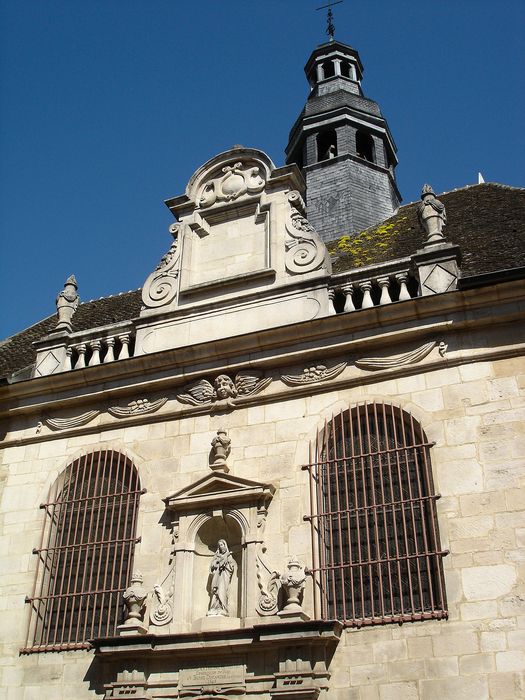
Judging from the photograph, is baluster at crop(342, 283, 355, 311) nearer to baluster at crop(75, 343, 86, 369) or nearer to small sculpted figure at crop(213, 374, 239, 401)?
small sculpted figure at crop(213, 374, 239, 401)

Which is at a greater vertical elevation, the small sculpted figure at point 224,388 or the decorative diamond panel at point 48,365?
the decorative diamond panel at point 48,365

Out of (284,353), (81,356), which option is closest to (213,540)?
(284,353)

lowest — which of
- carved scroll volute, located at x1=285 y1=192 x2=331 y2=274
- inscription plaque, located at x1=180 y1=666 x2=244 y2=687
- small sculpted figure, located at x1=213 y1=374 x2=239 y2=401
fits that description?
inscription plaque, located at x1=180 y1=666 x2=244 y2=687

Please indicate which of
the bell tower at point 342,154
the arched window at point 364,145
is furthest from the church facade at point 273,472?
Answer: the arched window at point 364,145

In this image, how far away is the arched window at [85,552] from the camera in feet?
38.1

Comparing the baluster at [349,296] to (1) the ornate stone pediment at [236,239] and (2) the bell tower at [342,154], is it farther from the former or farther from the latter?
(2) the bell tower at [342,154]

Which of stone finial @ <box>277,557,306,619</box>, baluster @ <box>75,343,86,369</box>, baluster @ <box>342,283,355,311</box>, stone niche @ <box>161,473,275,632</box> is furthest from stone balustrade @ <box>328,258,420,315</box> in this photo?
baluster @ <box>75,343,86,369</box>

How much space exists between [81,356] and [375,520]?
579 cm

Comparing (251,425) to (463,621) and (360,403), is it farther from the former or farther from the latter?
(463,621)

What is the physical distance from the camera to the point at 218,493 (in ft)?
37.4

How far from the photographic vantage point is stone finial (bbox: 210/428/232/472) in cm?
1161

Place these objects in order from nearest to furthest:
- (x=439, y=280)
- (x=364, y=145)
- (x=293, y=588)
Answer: (x=293, y=588)
(x=439, y=280)
(x=364, y=145)

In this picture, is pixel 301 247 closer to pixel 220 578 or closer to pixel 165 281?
pixel 165 281

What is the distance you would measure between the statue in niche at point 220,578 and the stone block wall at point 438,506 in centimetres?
63
